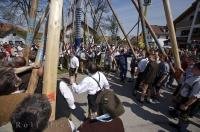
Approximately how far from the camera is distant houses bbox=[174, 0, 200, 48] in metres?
52.5

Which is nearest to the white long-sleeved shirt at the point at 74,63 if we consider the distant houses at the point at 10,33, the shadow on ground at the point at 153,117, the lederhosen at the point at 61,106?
the shadow on ground at the point at 153,117

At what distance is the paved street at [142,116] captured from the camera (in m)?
7.40

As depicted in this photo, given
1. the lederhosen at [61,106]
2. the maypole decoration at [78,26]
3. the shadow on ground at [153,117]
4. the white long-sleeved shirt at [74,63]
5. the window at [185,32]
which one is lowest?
the shadow on ground at [153,117]

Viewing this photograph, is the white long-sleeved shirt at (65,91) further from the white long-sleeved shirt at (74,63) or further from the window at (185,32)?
the window at (185,32)

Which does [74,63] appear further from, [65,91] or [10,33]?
[10,33]

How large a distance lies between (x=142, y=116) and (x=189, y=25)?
50240 mm

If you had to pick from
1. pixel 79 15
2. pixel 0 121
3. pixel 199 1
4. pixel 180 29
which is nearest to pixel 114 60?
pixel 79 15

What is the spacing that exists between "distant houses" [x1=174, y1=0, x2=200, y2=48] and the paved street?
143 ft

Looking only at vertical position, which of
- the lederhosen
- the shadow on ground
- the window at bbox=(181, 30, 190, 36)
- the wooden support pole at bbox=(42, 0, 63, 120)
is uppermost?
the window at bbox=(181, 30, 190, 36)

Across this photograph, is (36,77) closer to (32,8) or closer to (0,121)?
(0,121)

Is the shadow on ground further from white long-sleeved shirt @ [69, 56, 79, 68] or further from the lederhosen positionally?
white long-sleeved shirt @ [69, 56, 79, 68]

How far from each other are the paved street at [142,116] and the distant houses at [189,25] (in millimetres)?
43486

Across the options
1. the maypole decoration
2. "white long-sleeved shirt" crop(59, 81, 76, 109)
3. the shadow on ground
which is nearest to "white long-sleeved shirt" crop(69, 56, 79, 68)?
the shadow on ground

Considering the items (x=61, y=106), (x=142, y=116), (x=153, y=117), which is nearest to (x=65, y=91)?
(x=61, y=106)
